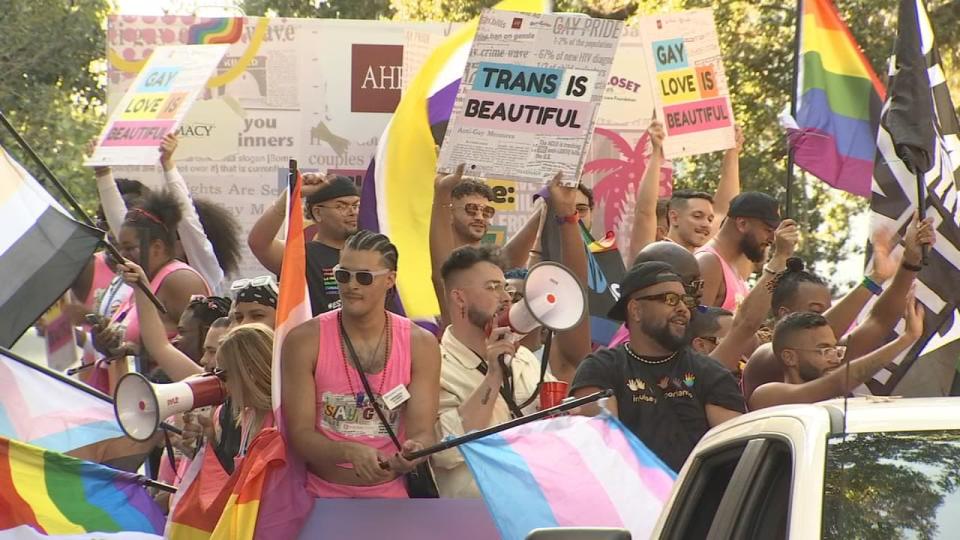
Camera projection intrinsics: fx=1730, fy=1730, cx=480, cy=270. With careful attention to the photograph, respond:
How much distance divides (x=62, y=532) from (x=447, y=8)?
19.6 m

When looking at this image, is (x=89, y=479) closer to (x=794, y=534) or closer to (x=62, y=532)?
(x=62, y=532)

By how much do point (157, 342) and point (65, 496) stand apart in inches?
56.3

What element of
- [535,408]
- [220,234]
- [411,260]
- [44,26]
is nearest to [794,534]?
[535,408]

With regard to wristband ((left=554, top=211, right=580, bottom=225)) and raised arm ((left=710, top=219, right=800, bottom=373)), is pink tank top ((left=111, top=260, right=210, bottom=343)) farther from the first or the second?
raised arm ((left=710, top=219, right=800, bottom=373))

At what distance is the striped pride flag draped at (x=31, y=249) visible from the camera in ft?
25.3

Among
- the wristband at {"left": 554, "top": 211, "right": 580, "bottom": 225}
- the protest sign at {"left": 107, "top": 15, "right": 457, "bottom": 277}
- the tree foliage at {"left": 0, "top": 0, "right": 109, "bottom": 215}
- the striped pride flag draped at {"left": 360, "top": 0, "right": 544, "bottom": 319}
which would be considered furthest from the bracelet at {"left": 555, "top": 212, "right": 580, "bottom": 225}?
the tree foliage at {"left": 0, "top": 0, "right": 109, "bottom": 215}

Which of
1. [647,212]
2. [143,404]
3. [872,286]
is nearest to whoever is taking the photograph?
[143,404]

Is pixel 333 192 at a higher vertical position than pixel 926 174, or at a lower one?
lower

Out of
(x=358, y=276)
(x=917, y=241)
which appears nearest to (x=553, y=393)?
(x=358, y=276)

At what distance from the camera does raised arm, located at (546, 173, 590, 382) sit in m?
7.82

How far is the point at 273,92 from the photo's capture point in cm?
1256

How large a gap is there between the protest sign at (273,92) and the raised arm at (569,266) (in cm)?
442

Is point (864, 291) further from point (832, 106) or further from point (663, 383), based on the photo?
point (832, 106)

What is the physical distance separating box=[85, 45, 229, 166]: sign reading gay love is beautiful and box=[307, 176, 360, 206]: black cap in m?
1.95
